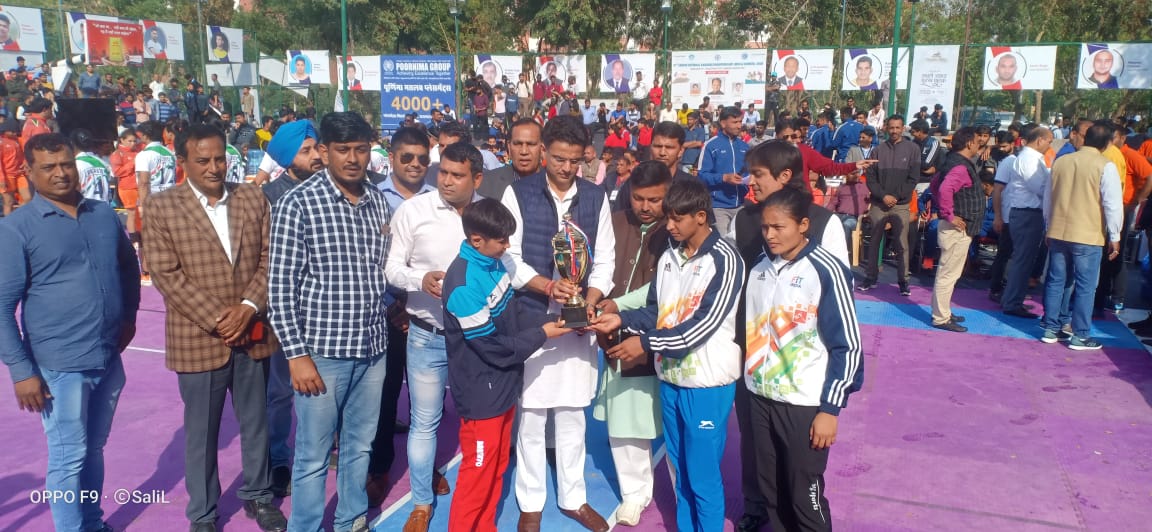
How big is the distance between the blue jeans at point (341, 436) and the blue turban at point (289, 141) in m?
1.76

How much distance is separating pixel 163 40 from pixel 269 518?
31.7 m

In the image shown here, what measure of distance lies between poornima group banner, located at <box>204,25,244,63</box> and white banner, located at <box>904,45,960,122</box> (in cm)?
2430

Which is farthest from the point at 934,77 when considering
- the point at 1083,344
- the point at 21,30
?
the point at 21,30

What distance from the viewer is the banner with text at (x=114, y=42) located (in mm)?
27734

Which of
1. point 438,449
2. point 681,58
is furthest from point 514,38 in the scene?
point 438,449

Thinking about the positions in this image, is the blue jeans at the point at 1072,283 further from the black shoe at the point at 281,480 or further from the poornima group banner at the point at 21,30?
the poornima group banner at the point at 21,30

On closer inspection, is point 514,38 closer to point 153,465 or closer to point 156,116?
point 156,116

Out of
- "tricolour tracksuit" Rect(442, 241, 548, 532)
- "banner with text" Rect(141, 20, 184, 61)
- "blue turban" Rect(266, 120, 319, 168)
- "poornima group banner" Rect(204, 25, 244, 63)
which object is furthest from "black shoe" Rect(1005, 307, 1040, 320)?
"banner with text" Rect(141, 20, 184, 61)

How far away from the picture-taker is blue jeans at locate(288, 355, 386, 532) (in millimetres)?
3482

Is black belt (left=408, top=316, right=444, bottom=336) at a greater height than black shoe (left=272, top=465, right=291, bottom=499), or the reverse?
black belt (left=408, top=316, right=444, bottom=336)

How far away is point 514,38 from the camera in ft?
109

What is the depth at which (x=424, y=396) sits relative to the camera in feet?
Result: 12.7

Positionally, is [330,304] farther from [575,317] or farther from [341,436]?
[575,317]

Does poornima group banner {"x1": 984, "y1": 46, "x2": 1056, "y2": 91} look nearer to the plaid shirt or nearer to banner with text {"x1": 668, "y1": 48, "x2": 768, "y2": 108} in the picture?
banner with text {"x1": 668, "y1": 48, "x2": 768, "y2": 108}
